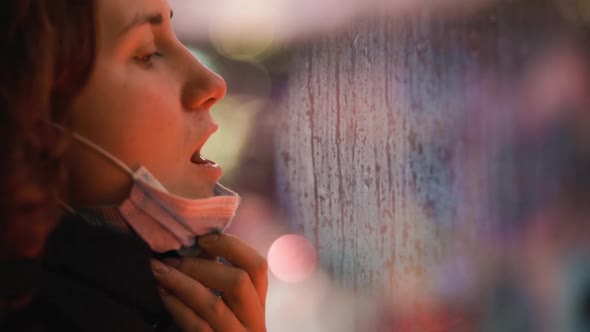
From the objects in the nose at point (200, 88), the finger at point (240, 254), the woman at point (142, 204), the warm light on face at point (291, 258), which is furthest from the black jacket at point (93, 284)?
the warm light on face at point (291, 258)

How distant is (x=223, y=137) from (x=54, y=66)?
767 millimetres

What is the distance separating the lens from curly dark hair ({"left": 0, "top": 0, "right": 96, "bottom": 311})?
0.70m

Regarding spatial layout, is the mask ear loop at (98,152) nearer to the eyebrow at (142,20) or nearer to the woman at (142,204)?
the woman at (142,204)

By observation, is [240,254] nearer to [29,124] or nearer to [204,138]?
[204,138]

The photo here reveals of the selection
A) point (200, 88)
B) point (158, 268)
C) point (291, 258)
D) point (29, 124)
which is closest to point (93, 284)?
point (158, 268)

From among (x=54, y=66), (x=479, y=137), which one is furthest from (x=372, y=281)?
(x=54, y=66)

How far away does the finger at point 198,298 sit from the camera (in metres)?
0.82

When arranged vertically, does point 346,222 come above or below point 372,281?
above

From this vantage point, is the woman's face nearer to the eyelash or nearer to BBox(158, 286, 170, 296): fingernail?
the eyelash

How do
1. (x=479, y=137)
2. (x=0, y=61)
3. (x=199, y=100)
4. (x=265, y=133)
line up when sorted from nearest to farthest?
(x=0, y=61)
(x=199, y=100)
(x=265, y=133)
(x=479, y=137)

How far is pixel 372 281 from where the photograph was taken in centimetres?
139

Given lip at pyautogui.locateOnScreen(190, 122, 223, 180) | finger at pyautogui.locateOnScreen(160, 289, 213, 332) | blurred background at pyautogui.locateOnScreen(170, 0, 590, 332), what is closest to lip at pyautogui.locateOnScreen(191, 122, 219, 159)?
lip at pyautogui.locateOnScreen(190, 122, 223, 180)

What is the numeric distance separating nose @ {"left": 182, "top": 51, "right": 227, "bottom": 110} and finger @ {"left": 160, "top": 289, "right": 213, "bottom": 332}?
29cm

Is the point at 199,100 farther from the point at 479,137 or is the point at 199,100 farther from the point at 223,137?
the point at 479,137
